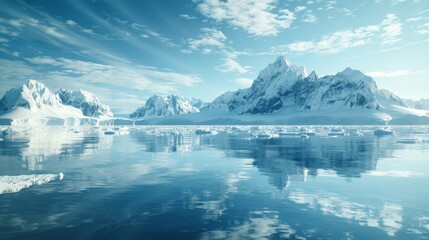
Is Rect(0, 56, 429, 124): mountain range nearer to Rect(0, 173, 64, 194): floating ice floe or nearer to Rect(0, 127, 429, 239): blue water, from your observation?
Rect(0, 127, 429, 239): blue water

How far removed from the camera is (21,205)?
1004 cm

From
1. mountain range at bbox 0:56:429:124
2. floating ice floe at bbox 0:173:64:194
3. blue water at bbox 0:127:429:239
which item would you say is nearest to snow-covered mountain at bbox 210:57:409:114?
mountain range at bbox 0:56:429:124

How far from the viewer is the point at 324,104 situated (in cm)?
16100

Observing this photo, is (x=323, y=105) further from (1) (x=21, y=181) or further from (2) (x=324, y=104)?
(1) (x=21, y=181)

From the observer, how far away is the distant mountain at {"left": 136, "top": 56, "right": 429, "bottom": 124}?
12525 cm

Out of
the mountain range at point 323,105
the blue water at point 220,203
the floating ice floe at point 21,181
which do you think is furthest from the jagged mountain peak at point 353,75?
the floating ice floe at point 21,181

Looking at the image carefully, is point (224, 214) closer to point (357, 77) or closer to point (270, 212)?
point (270, 212)

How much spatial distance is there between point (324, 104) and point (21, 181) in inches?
6387

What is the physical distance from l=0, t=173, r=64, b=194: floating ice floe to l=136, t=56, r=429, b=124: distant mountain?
122082mm

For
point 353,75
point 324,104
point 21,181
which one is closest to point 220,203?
point 21,181

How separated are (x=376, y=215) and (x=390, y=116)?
132916 mm

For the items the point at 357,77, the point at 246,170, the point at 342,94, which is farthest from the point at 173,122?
the point at 246,170

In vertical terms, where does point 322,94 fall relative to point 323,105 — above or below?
above

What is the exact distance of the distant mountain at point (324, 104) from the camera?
125 m
